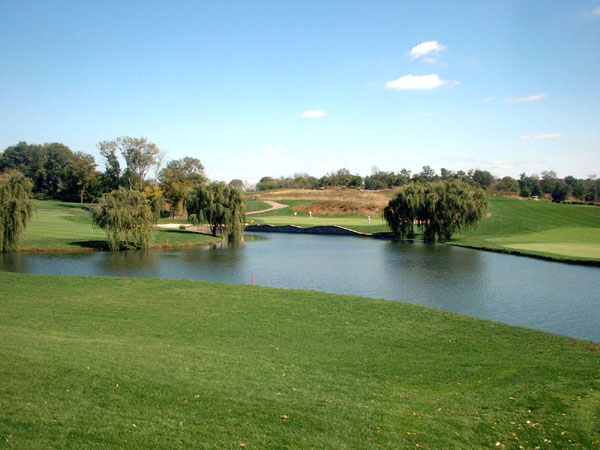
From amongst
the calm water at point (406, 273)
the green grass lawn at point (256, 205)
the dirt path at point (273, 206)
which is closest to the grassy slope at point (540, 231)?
the calm water at point (406, 273)

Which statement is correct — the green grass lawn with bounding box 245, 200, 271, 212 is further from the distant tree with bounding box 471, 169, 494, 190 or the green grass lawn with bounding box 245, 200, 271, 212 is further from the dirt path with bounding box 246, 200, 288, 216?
the distant tree with bounding box 471, 169, 494, 190

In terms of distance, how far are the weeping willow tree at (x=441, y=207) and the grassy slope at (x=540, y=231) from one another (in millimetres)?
2205

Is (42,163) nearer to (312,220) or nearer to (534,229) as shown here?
(312,220)

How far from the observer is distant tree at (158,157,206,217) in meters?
82.4

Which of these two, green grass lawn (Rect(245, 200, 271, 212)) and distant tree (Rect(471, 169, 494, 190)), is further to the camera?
distant tree (Rect(471, 169, 494, 190))

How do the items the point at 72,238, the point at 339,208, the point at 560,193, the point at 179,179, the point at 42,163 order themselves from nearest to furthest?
the point at 72,238 → the point at 339,208 → the point at 179,179 → the point at 560,193 → the point at 42,163

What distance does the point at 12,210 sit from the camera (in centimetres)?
3581

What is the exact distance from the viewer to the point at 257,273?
30.6m

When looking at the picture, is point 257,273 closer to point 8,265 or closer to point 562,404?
point 8,265

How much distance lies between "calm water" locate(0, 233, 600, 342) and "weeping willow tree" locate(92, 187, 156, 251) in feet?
6.09

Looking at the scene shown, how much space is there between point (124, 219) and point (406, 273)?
2417 cm

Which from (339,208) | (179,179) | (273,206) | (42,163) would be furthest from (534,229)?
(42,163)

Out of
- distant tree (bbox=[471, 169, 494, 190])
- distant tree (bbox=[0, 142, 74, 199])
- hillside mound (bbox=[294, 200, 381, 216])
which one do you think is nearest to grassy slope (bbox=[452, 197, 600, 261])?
hillside mound (bbox=[294, 200, 381, 216])

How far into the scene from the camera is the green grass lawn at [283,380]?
721 centimetres
